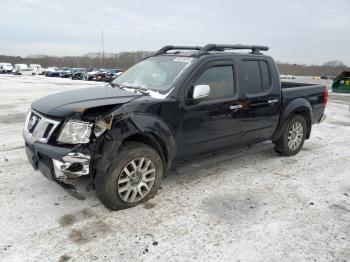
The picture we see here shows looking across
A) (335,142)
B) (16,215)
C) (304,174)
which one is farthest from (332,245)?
(335,142)

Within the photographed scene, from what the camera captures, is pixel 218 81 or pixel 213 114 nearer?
pixel 213 114

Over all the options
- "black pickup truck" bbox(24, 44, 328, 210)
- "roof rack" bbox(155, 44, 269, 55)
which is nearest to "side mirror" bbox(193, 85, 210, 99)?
"black pickup truck" bbox(24, 44, 328, 210)

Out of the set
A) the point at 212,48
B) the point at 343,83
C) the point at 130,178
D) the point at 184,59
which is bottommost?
the point at 130,178

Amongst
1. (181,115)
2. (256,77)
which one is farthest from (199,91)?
(256,77)

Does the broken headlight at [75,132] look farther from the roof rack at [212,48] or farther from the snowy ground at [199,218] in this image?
the roof rack at [212,48]

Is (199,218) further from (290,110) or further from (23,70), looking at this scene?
(23,70)

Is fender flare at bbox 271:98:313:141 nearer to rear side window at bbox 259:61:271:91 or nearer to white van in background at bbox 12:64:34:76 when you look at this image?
rear side window at bbox 259:61:271:91

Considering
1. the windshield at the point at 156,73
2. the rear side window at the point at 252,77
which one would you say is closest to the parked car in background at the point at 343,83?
the rear side window at the point at 252,77

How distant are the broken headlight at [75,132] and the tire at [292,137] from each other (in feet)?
11.9

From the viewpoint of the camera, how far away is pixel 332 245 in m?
3.24

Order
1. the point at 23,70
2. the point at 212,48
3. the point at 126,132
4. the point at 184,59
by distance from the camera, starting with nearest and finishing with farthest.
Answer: the point at 126,132
the point at 184,59
the point at 212,48
the point at 23,70

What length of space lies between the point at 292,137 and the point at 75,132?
4.01m

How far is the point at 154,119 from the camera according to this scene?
12.8 feet

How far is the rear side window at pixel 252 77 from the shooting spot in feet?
16.4
